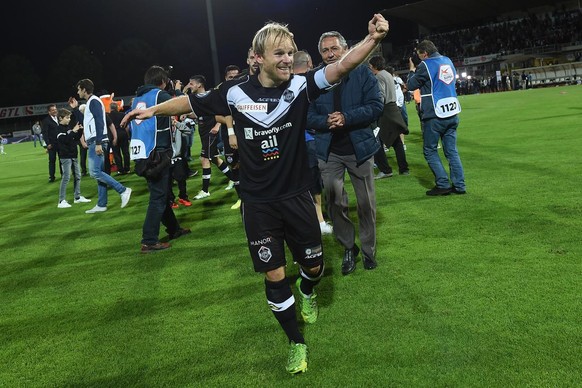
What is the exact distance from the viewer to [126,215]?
9.16 meters

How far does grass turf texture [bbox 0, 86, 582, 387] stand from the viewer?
328 centimetres

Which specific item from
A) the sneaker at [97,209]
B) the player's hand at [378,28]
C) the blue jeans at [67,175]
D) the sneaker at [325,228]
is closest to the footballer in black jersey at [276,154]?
the player's hand at [378,28]

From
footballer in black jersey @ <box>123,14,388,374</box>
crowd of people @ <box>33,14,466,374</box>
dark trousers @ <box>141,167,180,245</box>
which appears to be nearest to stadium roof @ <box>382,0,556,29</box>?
crowd of people @ <box>33,14,466,374</box>

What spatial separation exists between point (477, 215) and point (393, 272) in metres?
2.23

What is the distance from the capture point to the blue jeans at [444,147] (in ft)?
25.1

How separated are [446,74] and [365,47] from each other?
499 centimetres

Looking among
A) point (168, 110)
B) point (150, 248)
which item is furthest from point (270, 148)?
point (150, 248)

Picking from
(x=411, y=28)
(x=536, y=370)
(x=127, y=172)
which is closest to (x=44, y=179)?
(x=127, y=172)

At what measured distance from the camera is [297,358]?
130 inches

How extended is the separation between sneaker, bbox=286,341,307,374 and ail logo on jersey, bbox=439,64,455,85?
5.48m

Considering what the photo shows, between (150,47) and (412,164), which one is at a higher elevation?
(150,47)

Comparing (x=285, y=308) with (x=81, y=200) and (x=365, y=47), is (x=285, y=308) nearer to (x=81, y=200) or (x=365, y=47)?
(x=365, y=47)

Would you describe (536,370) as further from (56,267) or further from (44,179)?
(44,179)

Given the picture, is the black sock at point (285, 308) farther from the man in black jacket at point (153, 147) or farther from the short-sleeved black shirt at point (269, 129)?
the man in black jacket at point (153, 147)
